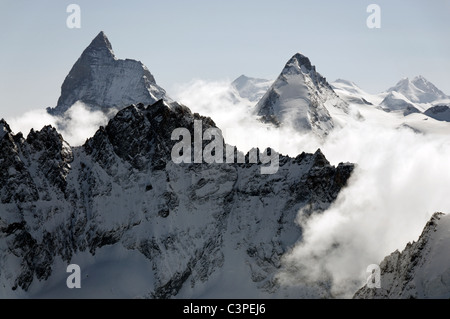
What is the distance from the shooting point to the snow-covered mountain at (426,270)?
17888cm

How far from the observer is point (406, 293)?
186 meters

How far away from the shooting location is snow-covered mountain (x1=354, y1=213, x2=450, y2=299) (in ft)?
587

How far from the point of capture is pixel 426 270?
186 metres

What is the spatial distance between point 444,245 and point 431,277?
11.9m
